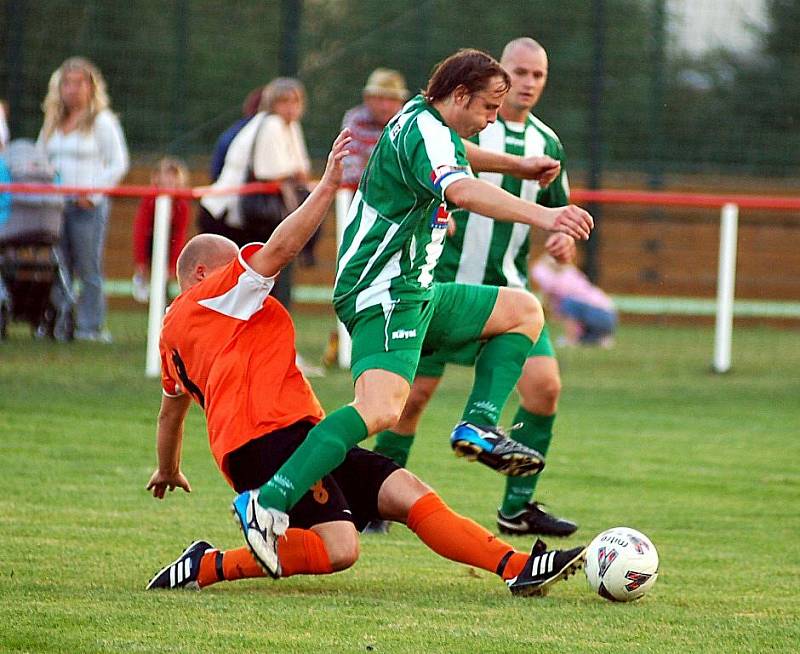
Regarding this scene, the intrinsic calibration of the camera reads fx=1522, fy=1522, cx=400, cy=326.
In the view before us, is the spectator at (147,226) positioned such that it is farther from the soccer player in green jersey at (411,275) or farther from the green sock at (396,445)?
the soccer player in green jersey at (411,275)

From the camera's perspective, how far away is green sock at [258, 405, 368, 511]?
4.51 metres

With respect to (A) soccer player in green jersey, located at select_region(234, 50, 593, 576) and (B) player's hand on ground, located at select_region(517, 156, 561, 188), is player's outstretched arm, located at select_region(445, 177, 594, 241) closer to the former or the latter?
(A) soccer player in green jersey, located at select_region(234, 50, 593, 576)

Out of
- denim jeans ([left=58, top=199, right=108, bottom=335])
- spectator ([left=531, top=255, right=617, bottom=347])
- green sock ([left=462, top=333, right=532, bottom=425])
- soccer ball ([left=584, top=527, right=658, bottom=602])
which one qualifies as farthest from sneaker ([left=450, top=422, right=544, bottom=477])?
spectator ([left=531, top=255, right=617, bottom=347])

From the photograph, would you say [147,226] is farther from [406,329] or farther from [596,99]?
[406,329]

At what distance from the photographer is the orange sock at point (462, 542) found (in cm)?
479

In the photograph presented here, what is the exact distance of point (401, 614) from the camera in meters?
4.48

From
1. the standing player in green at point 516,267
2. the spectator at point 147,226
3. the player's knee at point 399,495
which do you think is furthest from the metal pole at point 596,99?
the player's knee at point 399,495

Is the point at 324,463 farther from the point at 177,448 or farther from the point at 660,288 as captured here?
the point at 660,288

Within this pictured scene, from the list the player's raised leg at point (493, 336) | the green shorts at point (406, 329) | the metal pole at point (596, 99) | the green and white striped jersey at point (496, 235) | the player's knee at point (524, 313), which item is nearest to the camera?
the green shorts at point (406, 329)

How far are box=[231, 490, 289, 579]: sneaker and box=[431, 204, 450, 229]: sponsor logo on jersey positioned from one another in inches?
45.6

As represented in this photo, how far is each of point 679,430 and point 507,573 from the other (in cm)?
468

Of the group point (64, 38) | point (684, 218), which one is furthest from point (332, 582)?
point (684, 218)

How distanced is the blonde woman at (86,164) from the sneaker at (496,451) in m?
7.59

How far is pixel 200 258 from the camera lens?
5.03m
